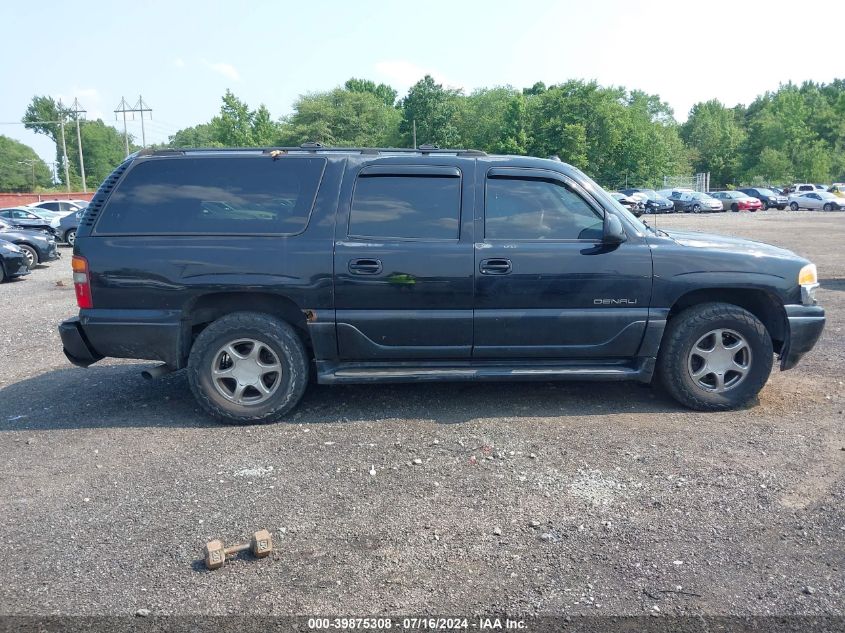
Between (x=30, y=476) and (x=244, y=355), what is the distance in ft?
5.33

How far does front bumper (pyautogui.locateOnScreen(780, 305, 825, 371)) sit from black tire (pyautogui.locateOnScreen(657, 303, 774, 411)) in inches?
7.3

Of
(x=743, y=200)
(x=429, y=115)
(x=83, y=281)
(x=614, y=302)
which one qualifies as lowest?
(x=614, y=302)

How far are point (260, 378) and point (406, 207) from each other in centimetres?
173

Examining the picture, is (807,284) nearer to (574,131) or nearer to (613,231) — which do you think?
(613,231)

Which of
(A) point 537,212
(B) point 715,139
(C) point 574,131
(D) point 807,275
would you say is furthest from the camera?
(B) point 715,139

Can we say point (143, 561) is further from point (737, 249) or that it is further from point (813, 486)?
point (737, 249)

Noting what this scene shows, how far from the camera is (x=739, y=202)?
153 feet

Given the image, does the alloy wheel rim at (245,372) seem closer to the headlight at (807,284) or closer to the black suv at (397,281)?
the black suv at (397,281)

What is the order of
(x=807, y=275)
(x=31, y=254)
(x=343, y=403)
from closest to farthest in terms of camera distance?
(x=807, y=275), (x=343, y=403), (x=31, y=254)

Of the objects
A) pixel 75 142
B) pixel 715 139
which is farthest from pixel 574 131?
pixel 75 142

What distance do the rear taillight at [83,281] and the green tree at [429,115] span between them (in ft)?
215

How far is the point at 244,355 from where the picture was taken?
17.3 feet

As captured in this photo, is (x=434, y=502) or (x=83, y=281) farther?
(x=83, y=281)

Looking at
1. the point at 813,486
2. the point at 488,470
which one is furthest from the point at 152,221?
the point at 813,486
